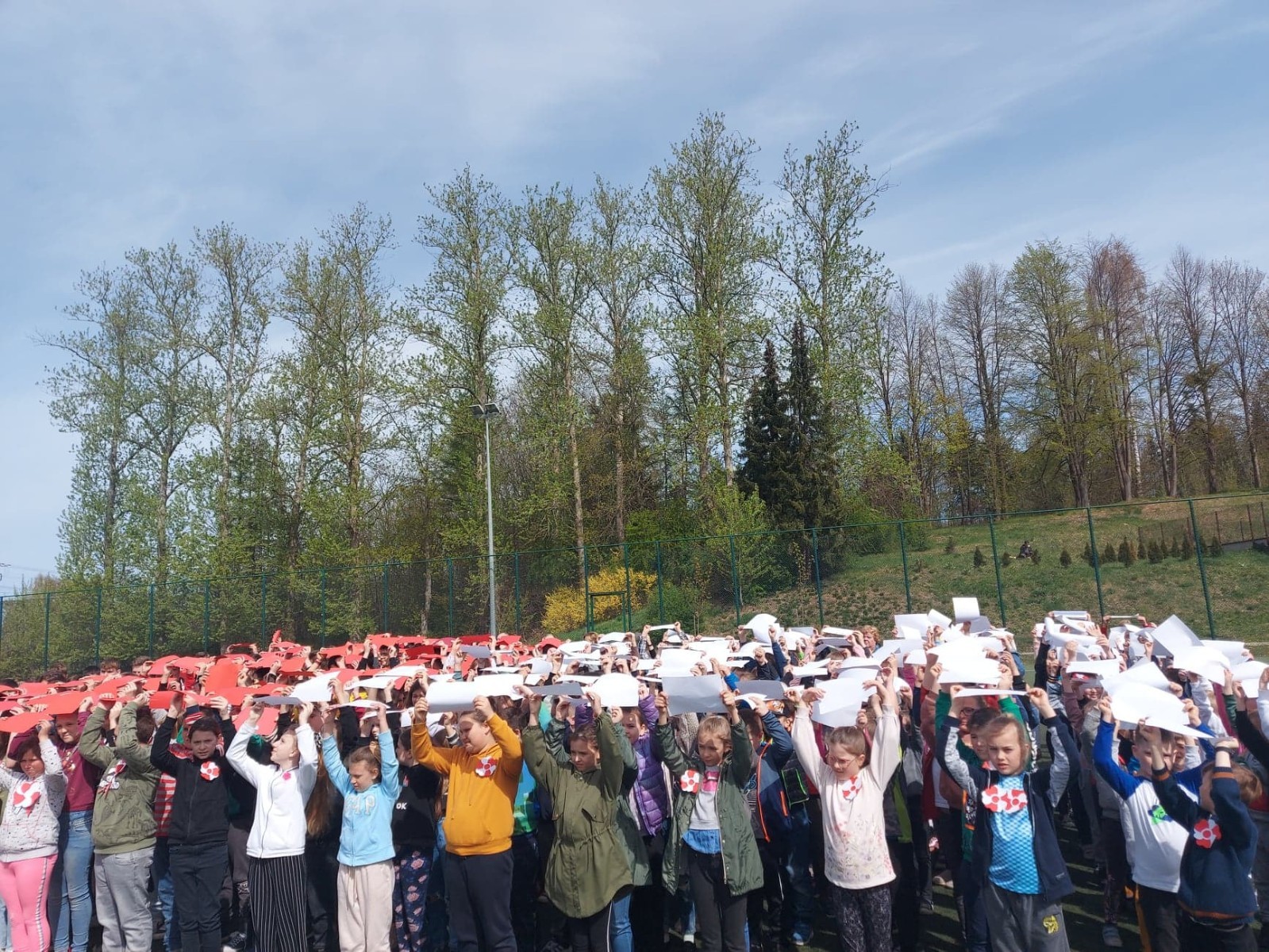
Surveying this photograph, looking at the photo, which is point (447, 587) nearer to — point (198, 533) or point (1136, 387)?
point (198, 533)

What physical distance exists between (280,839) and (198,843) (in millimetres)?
686

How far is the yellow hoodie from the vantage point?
492 centimetres

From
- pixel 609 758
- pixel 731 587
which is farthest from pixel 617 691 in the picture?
pixel 731 587

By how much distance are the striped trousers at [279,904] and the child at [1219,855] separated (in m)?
4.75

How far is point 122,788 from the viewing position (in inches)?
227

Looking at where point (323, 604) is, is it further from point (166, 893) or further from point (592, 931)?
point (592, 931)

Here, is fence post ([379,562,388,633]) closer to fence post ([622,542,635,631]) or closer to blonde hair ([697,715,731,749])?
fence post ([622,542,635,631])

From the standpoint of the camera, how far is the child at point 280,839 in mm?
5258

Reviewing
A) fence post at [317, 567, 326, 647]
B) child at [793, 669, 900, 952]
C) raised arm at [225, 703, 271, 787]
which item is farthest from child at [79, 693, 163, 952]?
fence post at [317, 567, 326, 647]

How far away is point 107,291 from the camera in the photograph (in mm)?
30859

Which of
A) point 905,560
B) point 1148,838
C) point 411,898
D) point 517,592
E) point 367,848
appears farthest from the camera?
point 517,592

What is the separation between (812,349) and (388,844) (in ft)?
87.2

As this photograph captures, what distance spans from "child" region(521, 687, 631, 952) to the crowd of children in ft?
0.05

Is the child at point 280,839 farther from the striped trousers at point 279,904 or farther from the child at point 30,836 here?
the child at point 30,836
